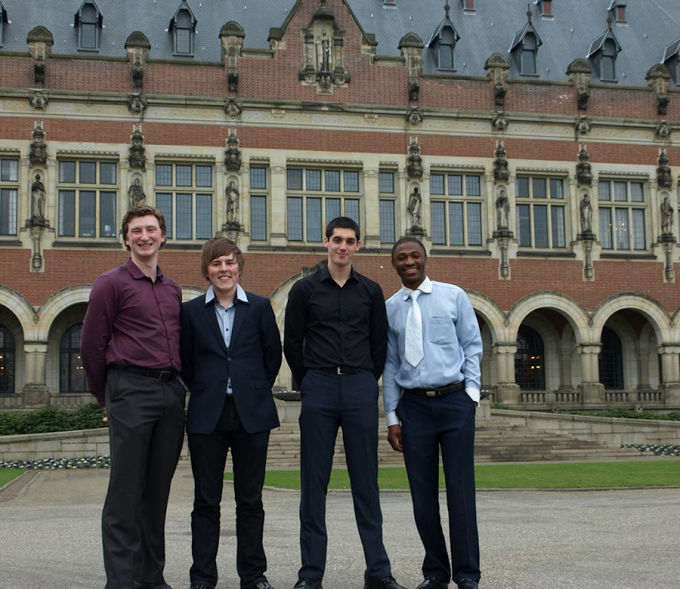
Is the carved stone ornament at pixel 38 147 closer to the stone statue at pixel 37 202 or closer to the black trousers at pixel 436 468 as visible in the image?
the stone statue at pixel 37 202

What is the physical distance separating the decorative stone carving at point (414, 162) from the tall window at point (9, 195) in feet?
37.4

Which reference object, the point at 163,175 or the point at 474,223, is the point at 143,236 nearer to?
the point at 163,175

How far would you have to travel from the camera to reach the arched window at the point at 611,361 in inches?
1232

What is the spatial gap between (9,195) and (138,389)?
22943mm

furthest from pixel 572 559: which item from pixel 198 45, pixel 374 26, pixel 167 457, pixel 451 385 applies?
pixel 374 26

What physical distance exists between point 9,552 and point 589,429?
733 inches

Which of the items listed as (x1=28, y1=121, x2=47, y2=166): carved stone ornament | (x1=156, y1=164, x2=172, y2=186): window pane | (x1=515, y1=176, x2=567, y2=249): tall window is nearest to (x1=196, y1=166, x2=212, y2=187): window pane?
(x1=156, y1=164, x2=172, y2=186): window pane

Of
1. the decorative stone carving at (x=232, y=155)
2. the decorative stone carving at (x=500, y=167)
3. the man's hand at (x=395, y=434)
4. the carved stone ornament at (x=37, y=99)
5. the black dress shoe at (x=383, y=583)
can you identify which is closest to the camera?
the black dress shoe at (x=383, y=583)

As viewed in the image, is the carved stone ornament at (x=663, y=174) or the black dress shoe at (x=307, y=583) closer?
the black dress shoe at (x=307, y=583)

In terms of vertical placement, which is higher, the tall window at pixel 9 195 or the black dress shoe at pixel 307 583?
the tall window at pixel 9 195

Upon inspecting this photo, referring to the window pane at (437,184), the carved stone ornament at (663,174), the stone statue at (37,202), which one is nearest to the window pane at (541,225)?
the window pane at (437,184)

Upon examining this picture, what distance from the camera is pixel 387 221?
29.1 m

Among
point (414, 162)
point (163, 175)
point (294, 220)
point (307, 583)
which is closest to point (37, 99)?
point (163, 175)

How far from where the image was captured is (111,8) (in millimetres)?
30656
